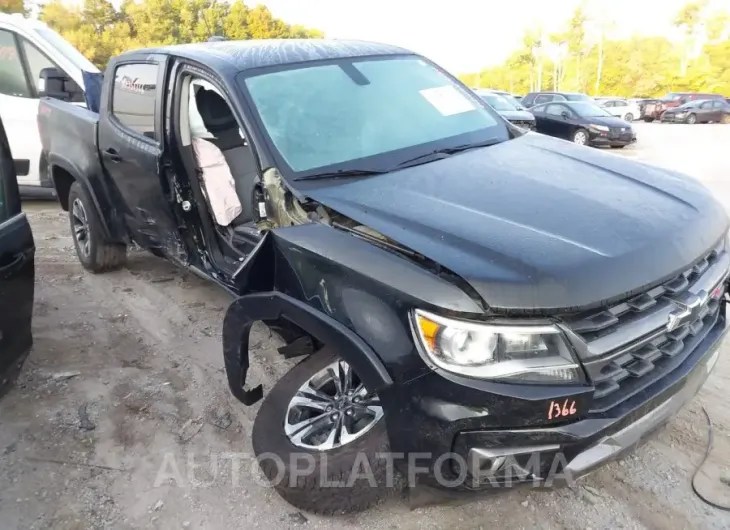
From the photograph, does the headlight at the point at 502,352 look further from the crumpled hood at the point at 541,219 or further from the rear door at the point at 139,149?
the rear door at the point at 139,149

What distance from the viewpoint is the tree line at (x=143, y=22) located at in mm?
29031

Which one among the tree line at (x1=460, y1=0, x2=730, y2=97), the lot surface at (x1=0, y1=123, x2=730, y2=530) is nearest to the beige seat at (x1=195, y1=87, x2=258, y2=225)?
the lot surface at (x1=0, y1=123, x2=730, y2=530)

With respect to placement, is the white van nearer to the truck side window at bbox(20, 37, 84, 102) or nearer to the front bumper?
the truck side window at bbox(20, 37, 84, 102)

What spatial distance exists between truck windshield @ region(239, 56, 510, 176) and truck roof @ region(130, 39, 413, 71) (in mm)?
89

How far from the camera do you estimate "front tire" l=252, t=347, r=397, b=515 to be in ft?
7.52

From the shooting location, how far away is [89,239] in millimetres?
4883

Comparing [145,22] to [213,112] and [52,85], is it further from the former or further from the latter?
[213,112]

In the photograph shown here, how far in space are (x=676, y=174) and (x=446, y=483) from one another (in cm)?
197

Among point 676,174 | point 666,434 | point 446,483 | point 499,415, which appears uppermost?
point 676,174

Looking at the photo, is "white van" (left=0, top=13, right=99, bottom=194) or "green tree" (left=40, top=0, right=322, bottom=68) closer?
"white van" (left=0, top=13, right=99, bottom=194)

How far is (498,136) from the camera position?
337cm

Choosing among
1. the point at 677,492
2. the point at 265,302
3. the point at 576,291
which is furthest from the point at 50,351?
the point at 677,492

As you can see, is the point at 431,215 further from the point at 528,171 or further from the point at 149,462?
the point at 149,462

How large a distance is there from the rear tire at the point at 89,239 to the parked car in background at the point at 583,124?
42.9ft
